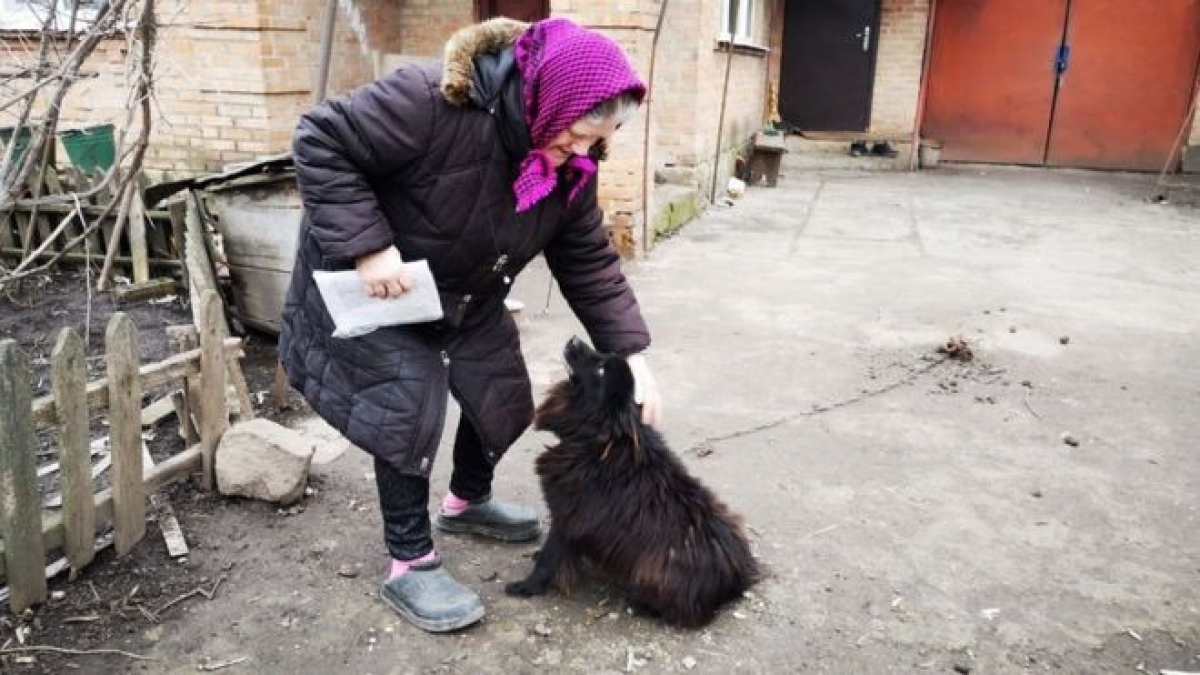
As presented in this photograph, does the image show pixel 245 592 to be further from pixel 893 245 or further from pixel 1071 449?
pixel 893 245

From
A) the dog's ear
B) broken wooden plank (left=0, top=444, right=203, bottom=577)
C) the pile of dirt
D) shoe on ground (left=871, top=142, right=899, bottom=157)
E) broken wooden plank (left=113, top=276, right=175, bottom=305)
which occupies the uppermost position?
shoe on ground (left=871, top=142, right=899, bottom=157)

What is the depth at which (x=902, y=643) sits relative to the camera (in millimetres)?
2766

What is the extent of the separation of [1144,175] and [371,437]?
47.8 feet

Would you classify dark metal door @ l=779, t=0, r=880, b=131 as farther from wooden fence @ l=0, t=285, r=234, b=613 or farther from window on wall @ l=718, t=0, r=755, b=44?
wooden fence @ l=0, t=285, r=234, b=613

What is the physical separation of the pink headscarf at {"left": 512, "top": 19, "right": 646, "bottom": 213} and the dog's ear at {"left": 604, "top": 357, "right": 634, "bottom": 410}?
2.21 ft

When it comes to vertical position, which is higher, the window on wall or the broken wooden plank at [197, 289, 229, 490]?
the window on wall

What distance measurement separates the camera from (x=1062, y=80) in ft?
45.8

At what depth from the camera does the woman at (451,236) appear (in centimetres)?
229

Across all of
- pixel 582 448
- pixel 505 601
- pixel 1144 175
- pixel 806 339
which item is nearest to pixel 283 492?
pixel 505 601

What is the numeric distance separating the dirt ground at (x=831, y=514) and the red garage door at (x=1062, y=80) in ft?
26.7

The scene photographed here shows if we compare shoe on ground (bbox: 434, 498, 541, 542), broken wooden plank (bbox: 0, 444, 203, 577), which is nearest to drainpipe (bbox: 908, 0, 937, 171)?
shoe on ground (bbox: 434, 498, 541, 542)

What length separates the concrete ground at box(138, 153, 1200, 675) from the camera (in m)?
2.74

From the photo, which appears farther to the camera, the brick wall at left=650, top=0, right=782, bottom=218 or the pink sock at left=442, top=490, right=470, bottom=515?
the brick wall at left=650, top=0, right=782, bottom=218

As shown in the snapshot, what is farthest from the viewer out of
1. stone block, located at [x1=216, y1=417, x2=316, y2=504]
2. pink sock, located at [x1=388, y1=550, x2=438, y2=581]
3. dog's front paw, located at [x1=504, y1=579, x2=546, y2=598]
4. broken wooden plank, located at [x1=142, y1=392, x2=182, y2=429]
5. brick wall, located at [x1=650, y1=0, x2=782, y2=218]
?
brick wall, located at [x1=650, y1=0, x2=782, y2=218]
